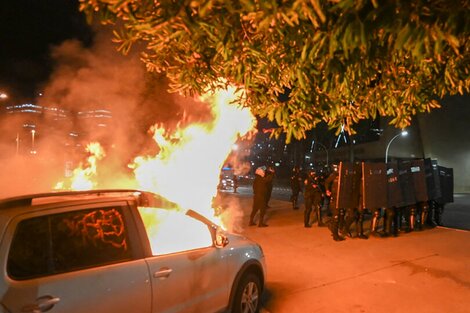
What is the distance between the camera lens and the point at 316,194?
1059cm

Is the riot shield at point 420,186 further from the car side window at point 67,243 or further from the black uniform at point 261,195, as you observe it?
the car side window at point 67,243

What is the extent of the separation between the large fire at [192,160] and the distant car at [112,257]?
11.2ft

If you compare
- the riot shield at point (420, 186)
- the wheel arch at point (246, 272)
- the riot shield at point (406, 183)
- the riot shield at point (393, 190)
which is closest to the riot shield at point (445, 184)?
the riot shield at point (420, 186)

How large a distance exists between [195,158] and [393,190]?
189 inches

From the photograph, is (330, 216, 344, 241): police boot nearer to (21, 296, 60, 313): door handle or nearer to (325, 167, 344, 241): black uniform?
(325, 167, 344, 241): black uniform

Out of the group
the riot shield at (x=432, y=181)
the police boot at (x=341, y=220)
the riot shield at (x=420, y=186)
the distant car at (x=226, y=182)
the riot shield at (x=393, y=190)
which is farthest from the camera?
the distant car at (x=226, y=182)

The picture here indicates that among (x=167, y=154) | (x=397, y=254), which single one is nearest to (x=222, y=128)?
(x=167, y=154)

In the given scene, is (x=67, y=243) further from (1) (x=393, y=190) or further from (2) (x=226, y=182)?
(2) (x=226, y=182)

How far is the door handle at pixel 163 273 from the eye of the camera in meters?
3.55

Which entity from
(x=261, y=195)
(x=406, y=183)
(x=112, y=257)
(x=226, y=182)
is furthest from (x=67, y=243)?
(x=226, y=182)

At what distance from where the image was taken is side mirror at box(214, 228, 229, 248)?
441cm

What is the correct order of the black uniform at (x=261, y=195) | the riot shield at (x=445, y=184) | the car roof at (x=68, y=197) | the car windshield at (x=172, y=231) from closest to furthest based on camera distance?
1. the car roof at (x=68, y=197)
2. the car windshield at (x=172, y=231)
3. the black uniform at (x=261, y=195)
4. the riot shield at (x=445, y=184)

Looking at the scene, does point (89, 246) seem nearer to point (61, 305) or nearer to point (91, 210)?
point (91, 210)

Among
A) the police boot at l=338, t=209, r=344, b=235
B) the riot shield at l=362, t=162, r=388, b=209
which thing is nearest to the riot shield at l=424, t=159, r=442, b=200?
the riot shield at l=362, t=162, r=388, b=209
